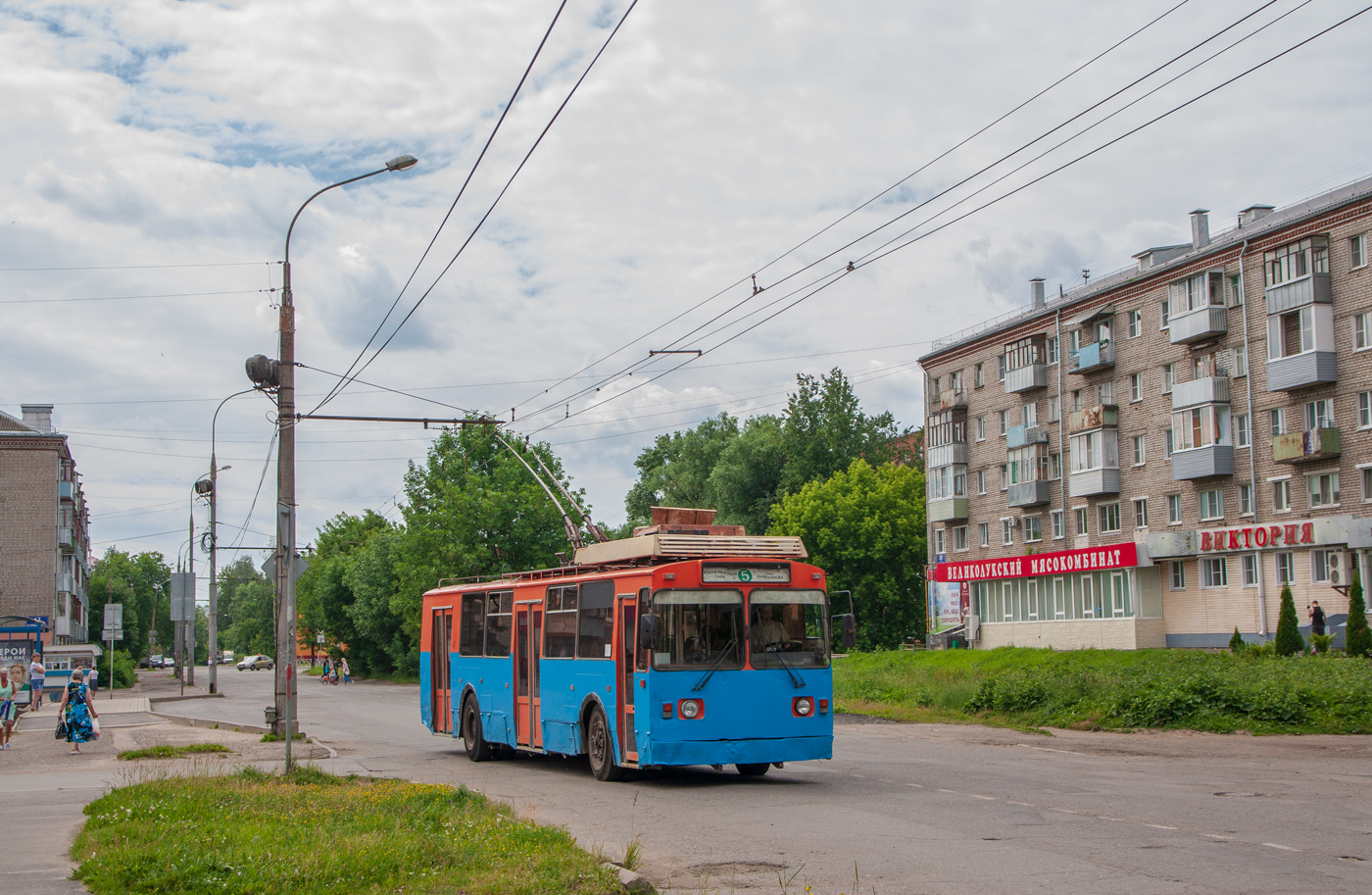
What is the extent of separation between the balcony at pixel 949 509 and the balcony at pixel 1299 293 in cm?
2149

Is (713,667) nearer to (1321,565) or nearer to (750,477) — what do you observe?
(1321,565)

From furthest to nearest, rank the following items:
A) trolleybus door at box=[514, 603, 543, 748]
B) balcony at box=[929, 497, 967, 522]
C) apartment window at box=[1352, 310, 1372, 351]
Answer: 1. balcony at box=[929, 497, 967, 522]
2. apartment window at box=[1352, 310, 1372, 351]
3. trolleybus door at box=[514, 603, 543, 748]

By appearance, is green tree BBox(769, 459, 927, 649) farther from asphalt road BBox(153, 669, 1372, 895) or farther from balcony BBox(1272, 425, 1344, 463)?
asphalt road BBox(153, 669, 1372, 895)

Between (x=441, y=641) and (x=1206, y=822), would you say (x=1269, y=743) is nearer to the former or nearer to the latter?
(x=1206, y=822)

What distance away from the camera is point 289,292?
21.6 metres

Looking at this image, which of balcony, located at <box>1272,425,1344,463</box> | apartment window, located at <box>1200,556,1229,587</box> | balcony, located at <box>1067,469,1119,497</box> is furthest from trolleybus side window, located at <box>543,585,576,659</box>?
balcony, located at <box>1067,469,1119,497</box>

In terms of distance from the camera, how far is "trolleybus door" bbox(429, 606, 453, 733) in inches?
845

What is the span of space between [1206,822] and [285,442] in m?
14.9

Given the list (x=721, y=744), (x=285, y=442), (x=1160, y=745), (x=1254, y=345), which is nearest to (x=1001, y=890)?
(x=721, y=744)

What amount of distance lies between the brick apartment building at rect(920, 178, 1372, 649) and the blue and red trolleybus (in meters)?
29.8

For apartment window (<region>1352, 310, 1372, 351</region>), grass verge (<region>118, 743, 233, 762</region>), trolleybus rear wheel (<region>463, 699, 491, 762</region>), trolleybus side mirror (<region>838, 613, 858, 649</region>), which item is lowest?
grass verge (<region>118, 743, 233, 762</region>)

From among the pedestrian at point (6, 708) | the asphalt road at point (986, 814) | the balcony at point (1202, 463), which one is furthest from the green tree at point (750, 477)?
the asphalt road at point (986, 814)

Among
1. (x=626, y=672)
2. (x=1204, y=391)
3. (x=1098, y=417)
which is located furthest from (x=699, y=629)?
(x=1098, y=417)

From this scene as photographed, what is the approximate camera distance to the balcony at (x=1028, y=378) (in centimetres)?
5597
